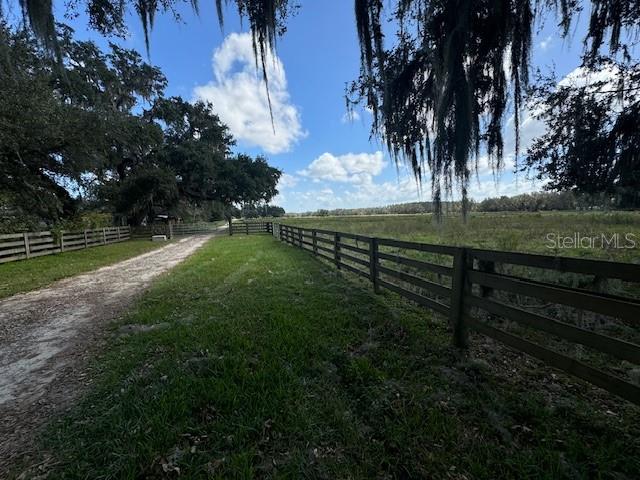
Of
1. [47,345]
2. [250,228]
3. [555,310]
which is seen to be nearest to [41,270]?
[47,345]

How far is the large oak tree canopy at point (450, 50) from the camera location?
8.54ft

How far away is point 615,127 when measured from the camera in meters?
3.63

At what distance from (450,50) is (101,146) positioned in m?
15.5

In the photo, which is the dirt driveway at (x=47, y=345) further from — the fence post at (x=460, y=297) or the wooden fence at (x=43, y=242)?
the wooden fence at (x=43, y=242)

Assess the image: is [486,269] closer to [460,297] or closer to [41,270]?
[460,297]

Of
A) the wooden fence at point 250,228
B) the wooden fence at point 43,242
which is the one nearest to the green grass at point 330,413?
the wooden fence at point 43,242

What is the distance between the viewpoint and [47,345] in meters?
3.61

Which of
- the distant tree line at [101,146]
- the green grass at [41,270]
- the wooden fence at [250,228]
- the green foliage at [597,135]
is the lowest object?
the green grass at [41,270]

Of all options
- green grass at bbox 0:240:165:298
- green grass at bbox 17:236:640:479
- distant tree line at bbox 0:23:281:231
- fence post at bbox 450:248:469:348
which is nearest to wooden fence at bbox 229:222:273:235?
distant tree line at bbox 0:23:281:231

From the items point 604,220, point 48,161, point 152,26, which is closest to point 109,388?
point 152,26

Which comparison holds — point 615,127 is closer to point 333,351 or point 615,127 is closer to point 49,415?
point 333,351

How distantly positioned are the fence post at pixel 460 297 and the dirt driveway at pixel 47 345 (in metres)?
3.63

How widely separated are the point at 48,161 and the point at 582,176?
17255 mm

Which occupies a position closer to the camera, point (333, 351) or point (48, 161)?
point (333, 351)
